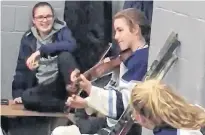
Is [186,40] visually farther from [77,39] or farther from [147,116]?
[77,39]

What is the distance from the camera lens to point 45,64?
376 cm

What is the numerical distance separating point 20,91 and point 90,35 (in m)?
0.60

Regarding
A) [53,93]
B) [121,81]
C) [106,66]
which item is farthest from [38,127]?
[121,81]

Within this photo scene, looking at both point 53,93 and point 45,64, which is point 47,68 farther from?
point 53,93

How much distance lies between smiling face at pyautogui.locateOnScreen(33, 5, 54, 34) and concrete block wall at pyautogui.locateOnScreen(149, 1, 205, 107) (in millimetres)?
1263

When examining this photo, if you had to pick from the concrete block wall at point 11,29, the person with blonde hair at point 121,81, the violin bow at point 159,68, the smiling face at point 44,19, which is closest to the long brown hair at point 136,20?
the person with blonde hair at point 121,81

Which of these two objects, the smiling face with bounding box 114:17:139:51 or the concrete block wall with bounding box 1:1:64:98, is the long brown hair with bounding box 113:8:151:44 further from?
the concrete block wall with bounding box 1:1:64:98

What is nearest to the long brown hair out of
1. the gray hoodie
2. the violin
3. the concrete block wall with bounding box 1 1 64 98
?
the violin

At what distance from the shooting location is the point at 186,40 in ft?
8.11

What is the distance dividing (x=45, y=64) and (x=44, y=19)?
0.95 ft

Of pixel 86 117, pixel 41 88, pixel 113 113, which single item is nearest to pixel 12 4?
pixel 41 88

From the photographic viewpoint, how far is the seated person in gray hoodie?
3.65m

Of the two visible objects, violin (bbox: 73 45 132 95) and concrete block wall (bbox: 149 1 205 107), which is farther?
violin (bbox: 73 45 132 95)

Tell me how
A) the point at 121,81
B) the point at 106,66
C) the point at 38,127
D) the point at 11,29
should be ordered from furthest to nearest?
1. the point at 11,29
2. the point at 38,127
3. the point at 106,66
4. the point at 121,81
